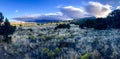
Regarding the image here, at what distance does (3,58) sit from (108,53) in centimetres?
627

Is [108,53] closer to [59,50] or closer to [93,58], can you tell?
[93,58]

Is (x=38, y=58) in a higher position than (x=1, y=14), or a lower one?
lower

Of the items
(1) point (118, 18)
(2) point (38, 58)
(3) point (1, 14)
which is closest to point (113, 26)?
(1) point (118, 18)

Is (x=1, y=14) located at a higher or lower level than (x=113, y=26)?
higher

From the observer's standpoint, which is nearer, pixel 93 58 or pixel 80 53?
pixel 93 58

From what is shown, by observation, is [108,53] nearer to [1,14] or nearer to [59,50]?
[59,50]

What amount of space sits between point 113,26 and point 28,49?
2669 centimetres

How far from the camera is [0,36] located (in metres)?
30.5

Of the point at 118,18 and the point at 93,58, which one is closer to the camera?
the point at 93,58

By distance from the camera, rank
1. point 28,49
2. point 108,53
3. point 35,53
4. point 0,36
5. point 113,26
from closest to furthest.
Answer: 1. point 108,53
2. point 35,53
3. point 28,49
4. point 0,36
5. point 113,26

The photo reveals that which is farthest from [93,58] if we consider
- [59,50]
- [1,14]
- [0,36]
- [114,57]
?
[1,14]

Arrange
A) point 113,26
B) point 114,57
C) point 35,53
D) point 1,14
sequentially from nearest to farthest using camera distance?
point 114,57
point 35,53
point 1,14
point 113,26

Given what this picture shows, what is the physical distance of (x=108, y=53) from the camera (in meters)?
16.9

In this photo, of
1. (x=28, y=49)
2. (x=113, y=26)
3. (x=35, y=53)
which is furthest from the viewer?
Answer: (x=113, y=26)
